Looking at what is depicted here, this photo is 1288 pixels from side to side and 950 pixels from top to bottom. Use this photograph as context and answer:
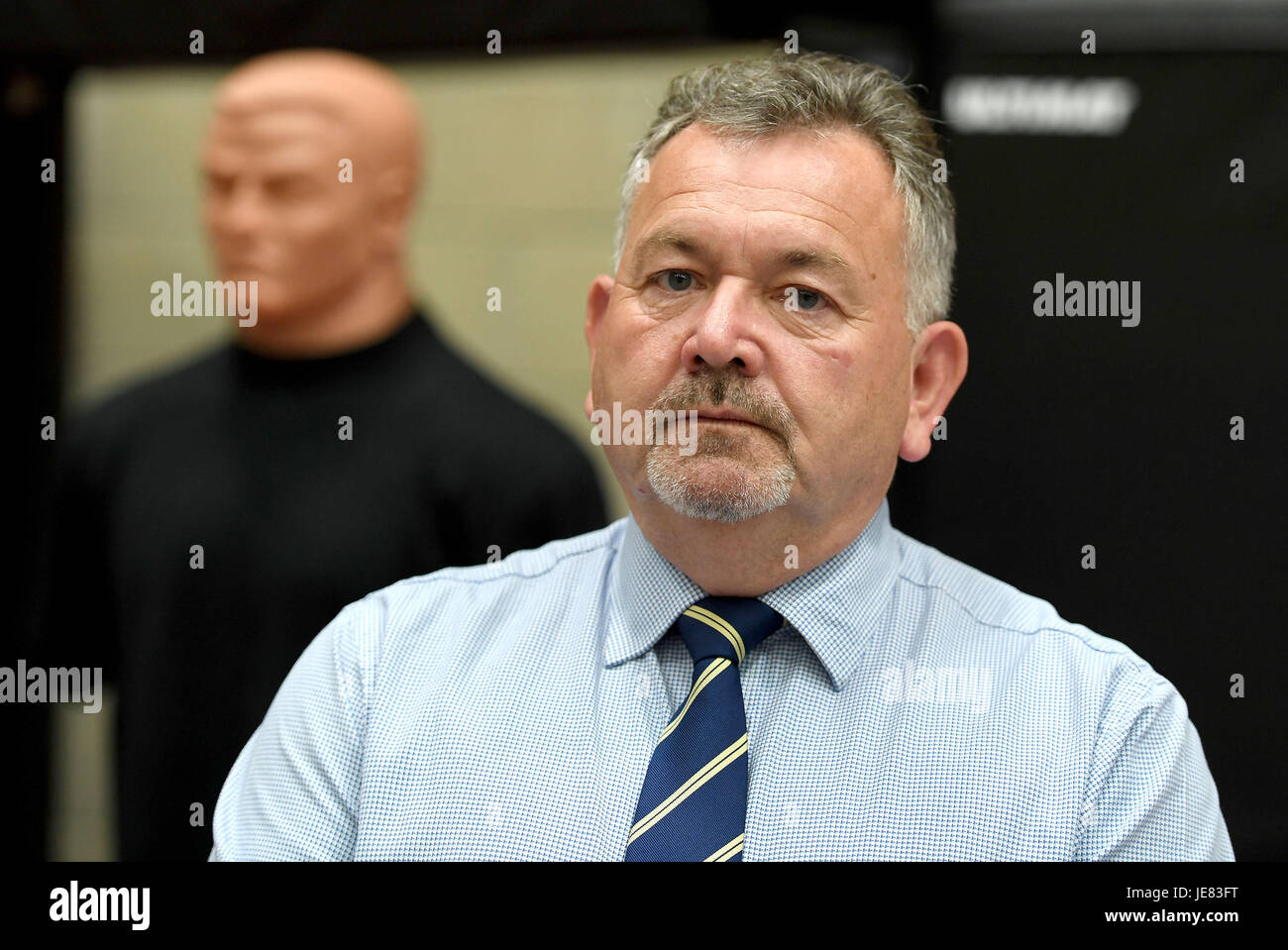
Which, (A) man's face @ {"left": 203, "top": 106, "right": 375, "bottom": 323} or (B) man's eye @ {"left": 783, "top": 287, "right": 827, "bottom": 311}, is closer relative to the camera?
(B) man's eye @ {"left": 783, "top": 287, "right": 827, "bottom": 311}

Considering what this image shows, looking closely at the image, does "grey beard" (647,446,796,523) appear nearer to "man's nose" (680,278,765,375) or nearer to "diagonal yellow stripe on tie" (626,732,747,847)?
"man's nose" (680,278,765,375)

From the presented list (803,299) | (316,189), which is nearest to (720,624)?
(803,299)

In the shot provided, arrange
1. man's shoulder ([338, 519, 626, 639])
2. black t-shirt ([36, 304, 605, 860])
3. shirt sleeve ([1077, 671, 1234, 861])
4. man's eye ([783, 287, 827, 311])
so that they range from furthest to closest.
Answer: black t-shirt ([36, 304, 605, 860])
man's shoulder ([338, 519, 626, 639])
man's eye ([783, 287, 827, 311])
shirt sleeve ([1077, 671, 1234, 861])

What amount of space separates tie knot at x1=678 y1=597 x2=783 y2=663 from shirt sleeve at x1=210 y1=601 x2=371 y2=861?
18.8 inches

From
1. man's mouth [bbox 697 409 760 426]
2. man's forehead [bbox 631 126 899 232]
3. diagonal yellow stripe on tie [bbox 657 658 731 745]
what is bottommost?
diagonal yellow stripe on tie [bbox 657 658 731 745]

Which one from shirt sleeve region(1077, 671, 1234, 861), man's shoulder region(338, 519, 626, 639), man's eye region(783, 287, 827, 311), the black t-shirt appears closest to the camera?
shirt sleeve region(1077, 671, 1234, 861)

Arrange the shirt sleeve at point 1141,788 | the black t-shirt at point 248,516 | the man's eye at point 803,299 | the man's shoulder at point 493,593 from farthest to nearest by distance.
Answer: the black t-shirt at point 248,516, the man's shoulder at point 493,593, the man's eye at point 803,299, the shirt sleeve at point 1141,788

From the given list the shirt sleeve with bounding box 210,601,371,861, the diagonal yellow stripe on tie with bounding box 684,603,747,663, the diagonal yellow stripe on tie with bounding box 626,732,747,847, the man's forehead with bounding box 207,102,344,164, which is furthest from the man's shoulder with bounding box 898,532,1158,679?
the man's forehead with bounding box 207,102,344,164

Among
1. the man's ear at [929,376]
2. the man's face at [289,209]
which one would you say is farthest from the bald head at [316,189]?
the man's ear at [929,376]

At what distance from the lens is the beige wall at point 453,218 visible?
2441 mm

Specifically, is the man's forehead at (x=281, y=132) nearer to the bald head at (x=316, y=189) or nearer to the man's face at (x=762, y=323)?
the bald head at (x=316, y=189)

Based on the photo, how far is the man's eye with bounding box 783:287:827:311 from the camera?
70.7 inches

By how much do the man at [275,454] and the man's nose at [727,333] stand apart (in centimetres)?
66
